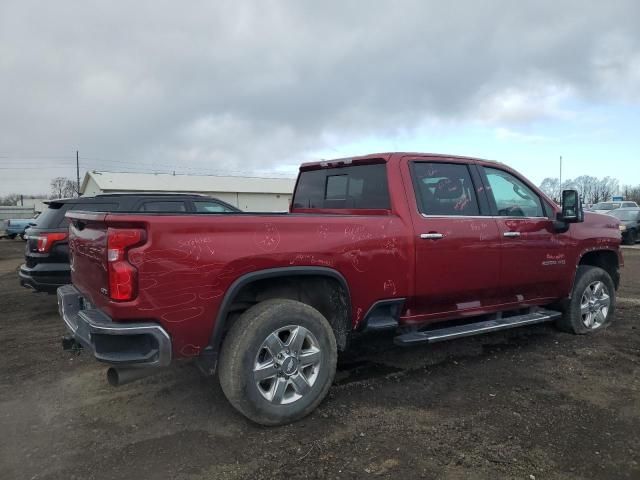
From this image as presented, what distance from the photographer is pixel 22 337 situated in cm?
605

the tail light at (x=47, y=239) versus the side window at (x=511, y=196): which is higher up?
the side window at (x=511, y=196)

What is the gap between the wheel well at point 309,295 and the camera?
11.9ft

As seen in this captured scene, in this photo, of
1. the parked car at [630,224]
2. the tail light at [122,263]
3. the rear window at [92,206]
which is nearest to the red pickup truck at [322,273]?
the tail light at [122,263]

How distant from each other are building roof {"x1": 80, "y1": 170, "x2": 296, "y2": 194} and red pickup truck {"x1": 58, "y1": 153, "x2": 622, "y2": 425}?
4131 centimetres

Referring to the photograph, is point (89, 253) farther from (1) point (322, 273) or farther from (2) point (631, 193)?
(2) point (631, 193)

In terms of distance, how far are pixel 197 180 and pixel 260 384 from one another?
46.4 meters

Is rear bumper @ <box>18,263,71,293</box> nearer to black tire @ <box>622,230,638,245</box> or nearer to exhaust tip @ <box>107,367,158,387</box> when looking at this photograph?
exhaust tip @ <box>107,367,158,387</box>

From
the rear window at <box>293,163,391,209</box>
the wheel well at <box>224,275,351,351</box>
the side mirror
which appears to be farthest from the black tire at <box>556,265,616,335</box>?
the wheel well at <box>224,275,351,351</box>

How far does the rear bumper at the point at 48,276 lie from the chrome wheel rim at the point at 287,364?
4266 millimetres

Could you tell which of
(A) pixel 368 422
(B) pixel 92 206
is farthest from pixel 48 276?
(A) pixel 368 422

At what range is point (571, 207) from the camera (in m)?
5.12

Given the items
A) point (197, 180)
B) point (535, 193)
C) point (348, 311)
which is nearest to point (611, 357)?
point (535, 193)

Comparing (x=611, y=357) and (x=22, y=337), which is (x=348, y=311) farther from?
(x=22, y=337)

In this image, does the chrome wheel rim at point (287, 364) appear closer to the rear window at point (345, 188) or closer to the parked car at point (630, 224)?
the rear window at point (345, 188)
